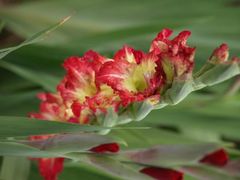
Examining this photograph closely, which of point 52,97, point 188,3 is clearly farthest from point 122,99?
point 188,3

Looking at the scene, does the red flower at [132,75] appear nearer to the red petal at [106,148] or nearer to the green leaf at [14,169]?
the red petal at [106,148]

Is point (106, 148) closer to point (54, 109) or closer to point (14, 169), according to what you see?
point (54, 109)

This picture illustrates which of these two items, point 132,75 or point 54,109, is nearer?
point 132,75

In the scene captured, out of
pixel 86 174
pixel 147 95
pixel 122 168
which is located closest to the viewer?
pixel 147 95

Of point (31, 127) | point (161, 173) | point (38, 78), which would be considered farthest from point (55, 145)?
point (38, 78)

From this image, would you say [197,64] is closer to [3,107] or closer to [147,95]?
[3,107]

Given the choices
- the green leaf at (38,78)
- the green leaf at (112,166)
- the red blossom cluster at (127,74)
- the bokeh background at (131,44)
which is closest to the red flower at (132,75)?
the red blossom cluster at (127,74)

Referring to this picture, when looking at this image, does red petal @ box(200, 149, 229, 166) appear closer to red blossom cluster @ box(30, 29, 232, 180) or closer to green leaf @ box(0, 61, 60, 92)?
red blossom cluster @ box(30, 29, 232, 180)

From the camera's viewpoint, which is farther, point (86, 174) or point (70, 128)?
point (86, 174)
